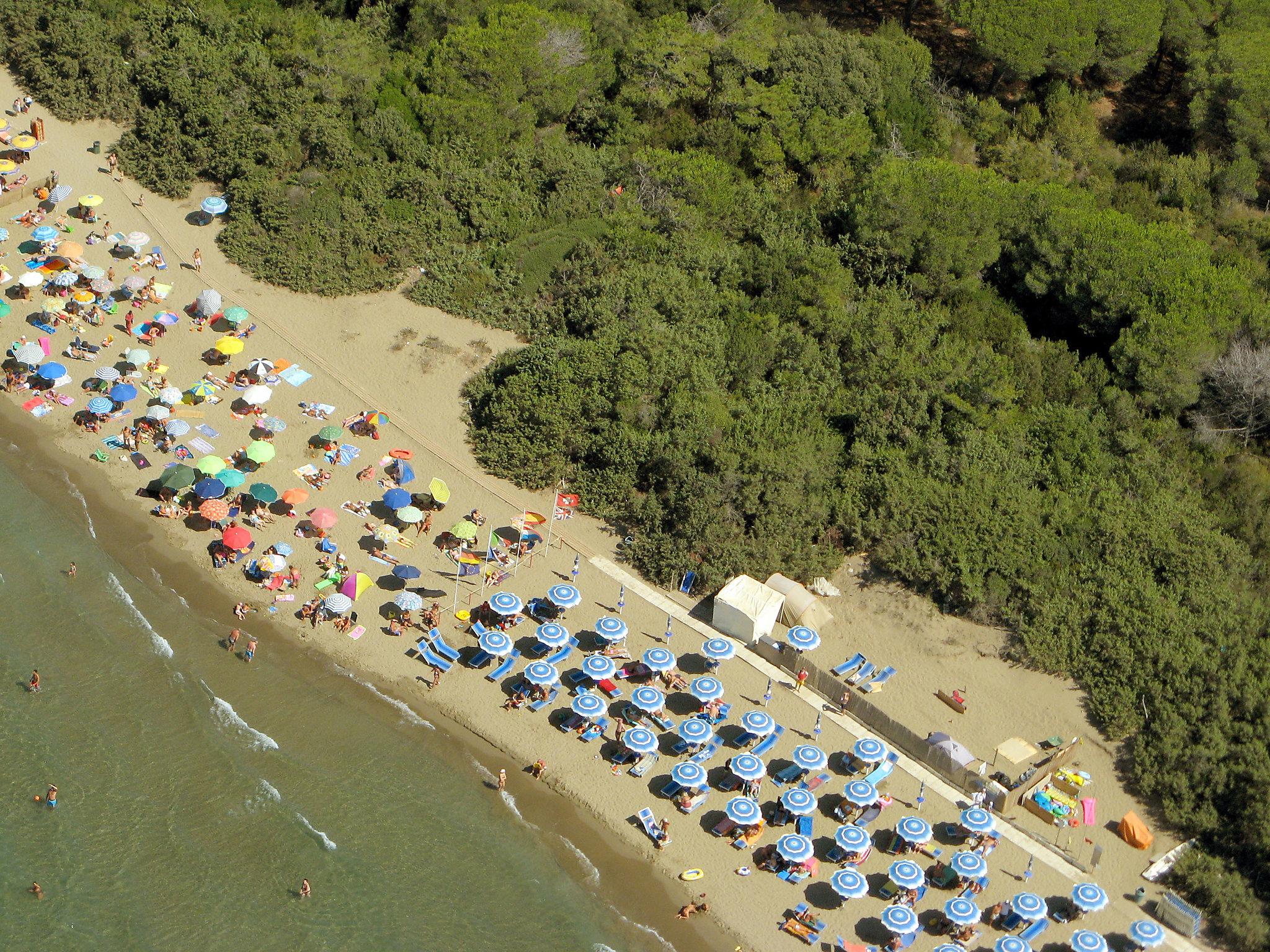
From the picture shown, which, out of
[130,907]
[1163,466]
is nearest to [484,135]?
[1163,466]

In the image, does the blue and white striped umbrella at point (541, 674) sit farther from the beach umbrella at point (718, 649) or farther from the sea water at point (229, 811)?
the beach umbrella at point (718, 649)

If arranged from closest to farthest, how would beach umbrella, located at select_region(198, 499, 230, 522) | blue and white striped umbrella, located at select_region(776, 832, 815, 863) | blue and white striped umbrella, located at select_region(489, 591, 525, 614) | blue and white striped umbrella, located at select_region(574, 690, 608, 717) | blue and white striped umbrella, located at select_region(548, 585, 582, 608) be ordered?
blue and white striped umbrella, located at select_region(776, 832, 815, 863)
blue and white striped umbrella, located at select_region(574, 690, 608, 717)
blue and white striped umbrella, located at select_region(489, 591, 525, 614)
blue and white striped umbrella, located at select_region(548, 585, 582, 608)
beach umbrella, located at select_region(198, 499, 230, 522)

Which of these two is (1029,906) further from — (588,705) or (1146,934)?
(588,705)

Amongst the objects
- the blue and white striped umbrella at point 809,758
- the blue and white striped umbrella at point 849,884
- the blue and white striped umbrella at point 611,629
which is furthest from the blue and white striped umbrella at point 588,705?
the blue and white striped umbrella at point 849,884

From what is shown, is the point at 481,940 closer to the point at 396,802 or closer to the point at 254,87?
the point at 396,802

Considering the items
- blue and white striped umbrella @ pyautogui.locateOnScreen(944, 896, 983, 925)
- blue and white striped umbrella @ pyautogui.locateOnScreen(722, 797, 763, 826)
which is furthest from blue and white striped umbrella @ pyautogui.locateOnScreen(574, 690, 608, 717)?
blue and white striped umbrella @ pyautogui.locateOnScreen(944, 896, 983, 925)

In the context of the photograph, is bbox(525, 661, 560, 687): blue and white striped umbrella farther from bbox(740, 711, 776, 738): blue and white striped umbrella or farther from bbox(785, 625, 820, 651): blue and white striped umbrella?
bbox(785, 625, 820, 651): blue and white striped umbrella
